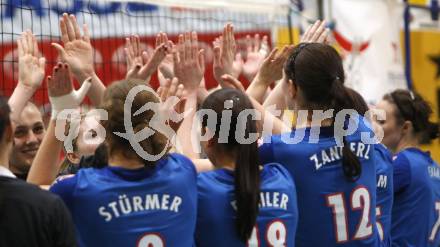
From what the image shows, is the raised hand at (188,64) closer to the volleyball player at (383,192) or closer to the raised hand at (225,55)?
the raised hand at (225,55)

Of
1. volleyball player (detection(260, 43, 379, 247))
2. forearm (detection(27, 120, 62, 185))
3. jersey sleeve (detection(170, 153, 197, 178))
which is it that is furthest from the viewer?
volleyball player (detection(260, 43, 379, 247))

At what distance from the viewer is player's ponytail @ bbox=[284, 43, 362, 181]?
3527 millimetres

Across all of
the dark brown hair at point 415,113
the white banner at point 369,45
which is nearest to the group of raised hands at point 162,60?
the dark brown hair at point 415,113

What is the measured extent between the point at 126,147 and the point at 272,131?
101 cm

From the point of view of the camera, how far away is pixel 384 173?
13.2ft

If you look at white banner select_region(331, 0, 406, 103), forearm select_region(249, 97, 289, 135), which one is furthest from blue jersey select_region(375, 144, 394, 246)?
white banner select_region(331, 0, 406, 103)

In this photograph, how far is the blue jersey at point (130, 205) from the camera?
298 centimetres

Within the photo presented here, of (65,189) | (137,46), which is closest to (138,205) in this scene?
(65,189)

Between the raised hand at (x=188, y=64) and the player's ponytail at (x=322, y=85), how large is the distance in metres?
0.85

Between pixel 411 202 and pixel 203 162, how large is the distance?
1560 mm

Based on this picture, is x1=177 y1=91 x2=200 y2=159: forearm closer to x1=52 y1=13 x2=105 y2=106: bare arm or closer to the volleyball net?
x1=52 y1=13 x2=105 y2=106: bare arm

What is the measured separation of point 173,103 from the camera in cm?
362

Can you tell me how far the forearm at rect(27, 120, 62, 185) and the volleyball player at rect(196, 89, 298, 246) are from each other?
649 mm

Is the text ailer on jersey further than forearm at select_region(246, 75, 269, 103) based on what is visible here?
No
